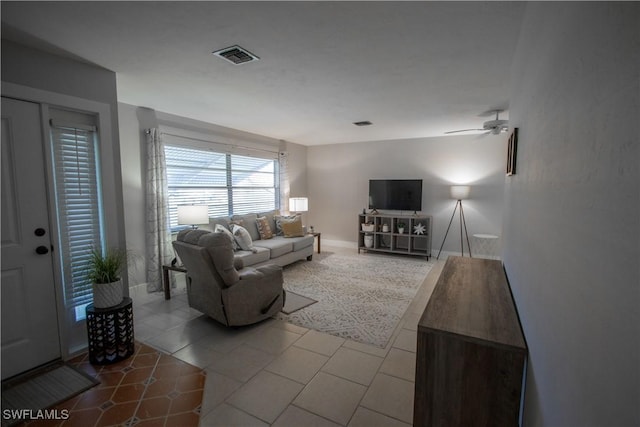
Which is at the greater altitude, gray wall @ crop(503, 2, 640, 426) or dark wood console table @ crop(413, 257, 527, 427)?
gray wall @ crop(503, 2, 640, 426)

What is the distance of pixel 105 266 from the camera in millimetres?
2475

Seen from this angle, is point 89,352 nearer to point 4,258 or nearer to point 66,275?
point 66,275

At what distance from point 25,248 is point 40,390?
3.38 feet

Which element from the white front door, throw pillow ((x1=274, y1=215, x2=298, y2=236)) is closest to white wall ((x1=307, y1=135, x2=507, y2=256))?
throw pillow ((x1=274, y1=215, x2=298, y2=236))

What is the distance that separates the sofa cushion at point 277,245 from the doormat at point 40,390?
8.76 ft

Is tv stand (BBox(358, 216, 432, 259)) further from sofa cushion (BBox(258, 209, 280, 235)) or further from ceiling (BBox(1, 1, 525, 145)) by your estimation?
ceiling (BBox(1, 1, 525, 145))

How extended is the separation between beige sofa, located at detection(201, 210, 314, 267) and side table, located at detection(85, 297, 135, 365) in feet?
5.52

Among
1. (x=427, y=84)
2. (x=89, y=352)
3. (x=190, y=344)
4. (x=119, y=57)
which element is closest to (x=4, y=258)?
(x=89, y=352)

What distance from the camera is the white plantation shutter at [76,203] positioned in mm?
2432

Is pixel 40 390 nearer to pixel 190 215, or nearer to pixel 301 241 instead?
pixel 190 215

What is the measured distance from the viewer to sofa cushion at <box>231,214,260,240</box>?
5041 mm

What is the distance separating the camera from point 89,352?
246cm

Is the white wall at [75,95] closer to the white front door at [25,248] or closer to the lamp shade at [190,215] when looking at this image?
the white front door at [25,248]

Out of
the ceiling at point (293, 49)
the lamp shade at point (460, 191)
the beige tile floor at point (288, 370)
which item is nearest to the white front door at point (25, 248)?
the ceiling at point (293, 49)
